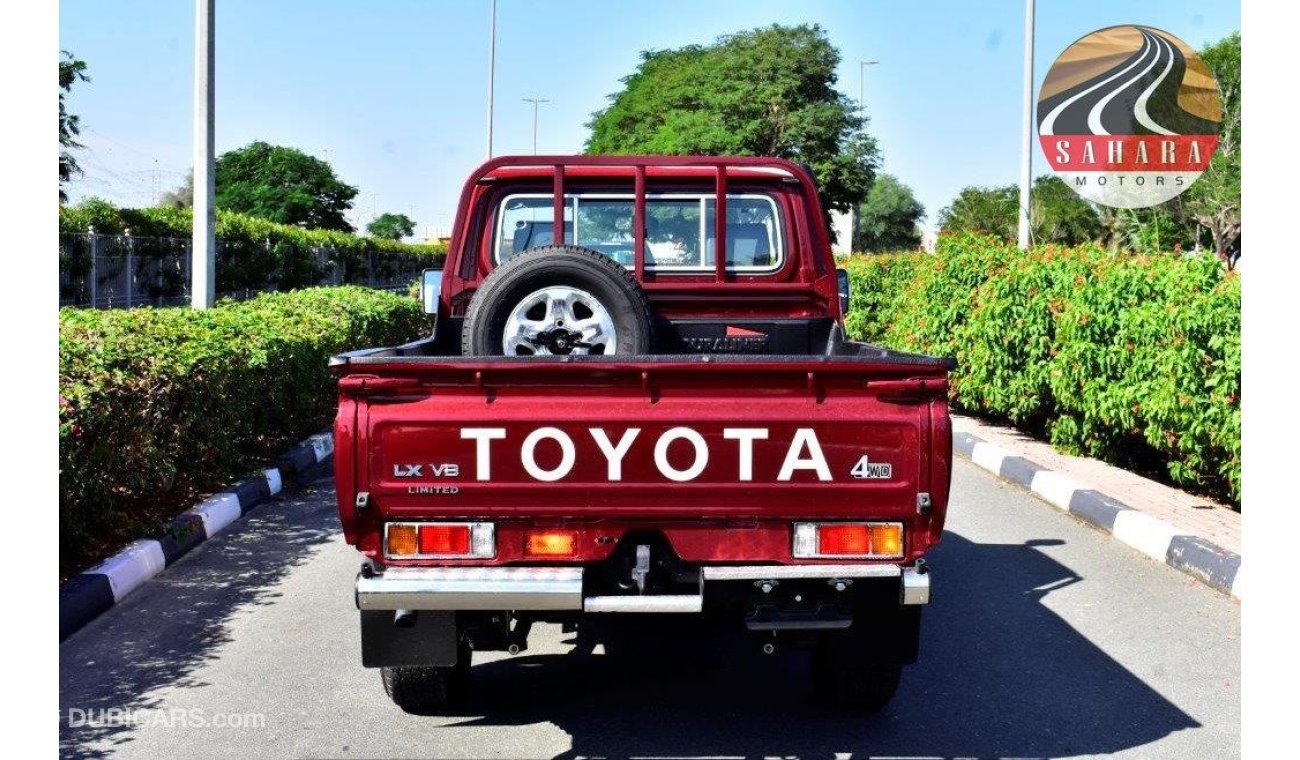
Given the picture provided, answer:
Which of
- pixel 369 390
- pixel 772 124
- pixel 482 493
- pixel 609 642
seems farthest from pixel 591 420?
pixel 772 124

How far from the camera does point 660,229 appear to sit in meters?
6.56

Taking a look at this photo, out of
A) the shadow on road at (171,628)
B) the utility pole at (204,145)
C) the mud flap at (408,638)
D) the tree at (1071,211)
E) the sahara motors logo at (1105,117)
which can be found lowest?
the shadow on road at (171,628)

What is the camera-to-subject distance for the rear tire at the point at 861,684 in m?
4.64

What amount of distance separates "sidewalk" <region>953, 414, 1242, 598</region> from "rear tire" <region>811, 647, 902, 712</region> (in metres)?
2.88

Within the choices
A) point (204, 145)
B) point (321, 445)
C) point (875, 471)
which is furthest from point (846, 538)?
point (204, 145)

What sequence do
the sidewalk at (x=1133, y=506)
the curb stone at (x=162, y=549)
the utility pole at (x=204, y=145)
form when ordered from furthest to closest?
the utility pole at (x=204, y=145) → the sidewalk at (x=1133, y=506) → the curb stone at (x=162, y=549)

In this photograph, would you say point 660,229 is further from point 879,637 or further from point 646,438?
point 879,637

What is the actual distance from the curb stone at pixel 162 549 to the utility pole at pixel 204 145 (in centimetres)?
481

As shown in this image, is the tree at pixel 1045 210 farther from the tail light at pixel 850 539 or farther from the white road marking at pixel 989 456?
the tail light at pixel 850 539

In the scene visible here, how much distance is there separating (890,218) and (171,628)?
107 metres

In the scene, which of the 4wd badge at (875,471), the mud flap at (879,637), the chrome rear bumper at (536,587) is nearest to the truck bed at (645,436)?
the 4wd badge at (875,471)

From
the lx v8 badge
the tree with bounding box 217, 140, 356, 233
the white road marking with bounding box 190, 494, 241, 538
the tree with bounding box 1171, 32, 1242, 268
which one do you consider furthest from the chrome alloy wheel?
the tree with bounding box 217, 140, 356, 233

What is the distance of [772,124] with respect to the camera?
6009 cm

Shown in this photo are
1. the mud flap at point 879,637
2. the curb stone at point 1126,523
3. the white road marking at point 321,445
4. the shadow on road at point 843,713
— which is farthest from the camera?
Result: the white road marking at point 321,445
